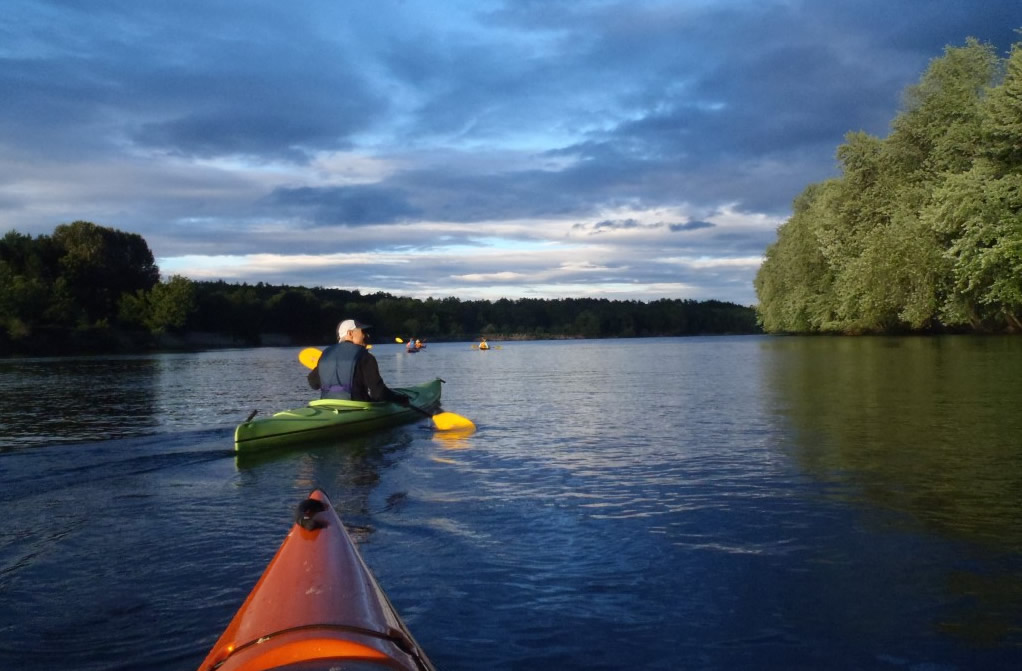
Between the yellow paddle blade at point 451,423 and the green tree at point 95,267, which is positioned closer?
the yellow paddle blade at point 451,423

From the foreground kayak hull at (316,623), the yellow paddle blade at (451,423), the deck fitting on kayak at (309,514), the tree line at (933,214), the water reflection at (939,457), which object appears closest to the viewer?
the foreground kayak hull at (316,623)

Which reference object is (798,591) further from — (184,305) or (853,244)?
(184,305)

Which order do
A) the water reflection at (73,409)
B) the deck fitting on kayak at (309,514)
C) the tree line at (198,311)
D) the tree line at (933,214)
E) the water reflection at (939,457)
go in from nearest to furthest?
1. the deck fitting on kayak at (309,514)
2. the water reflection at (939,457)
3. the water reflection at (73,409)
4. the tree line at (933,214)
5. the tree line at (198,311)

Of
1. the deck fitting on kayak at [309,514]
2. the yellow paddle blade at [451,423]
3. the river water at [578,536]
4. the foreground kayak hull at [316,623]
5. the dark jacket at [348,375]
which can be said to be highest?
the dark jacket at [348,375]

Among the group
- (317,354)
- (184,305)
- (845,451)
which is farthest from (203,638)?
(184,305)

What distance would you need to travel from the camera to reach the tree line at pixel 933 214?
95.6 ft

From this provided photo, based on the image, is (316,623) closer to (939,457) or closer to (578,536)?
(578,536)

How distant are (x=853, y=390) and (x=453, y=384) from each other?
524 inches

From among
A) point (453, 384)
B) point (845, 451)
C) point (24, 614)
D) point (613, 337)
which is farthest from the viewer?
point (613, 337)

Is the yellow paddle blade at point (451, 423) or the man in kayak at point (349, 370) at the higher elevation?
the man in kayak at point (349, 370)

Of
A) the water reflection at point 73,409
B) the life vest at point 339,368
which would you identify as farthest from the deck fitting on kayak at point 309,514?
the water reflection at point 73,409

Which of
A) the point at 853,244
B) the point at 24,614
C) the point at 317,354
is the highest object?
the point at 853,244

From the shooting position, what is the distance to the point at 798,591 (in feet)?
17.7

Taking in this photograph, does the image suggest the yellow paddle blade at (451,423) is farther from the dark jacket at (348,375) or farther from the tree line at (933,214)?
the tree line at (933,214)
